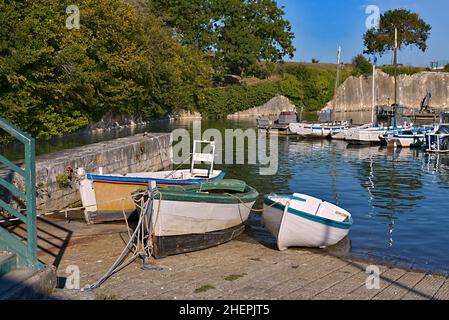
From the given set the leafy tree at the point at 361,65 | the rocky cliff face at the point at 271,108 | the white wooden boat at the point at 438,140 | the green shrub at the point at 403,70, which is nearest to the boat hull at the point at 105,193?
the white wooden boat at the point at 438,140

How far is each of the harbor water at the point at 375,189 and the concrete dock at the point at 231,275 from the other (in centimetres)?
189

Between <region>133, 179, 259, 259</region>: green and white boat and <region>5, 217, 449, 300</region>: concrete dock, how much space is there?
0.96ft

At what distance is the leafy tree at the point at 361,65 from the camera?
102 m

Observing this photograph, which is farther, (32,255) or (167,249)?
(167,249)

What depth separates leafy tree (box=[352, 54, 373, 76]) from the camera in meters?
102

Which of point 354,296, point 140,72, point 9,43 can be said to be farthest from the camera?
point 140,72

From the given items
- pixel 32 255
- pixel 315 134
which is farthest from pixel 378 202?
pixel 315 134

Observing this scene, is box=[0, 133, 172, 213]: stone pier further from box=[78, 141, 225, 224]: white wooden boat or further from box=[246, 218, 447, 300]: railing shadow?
box=[246, 218, 447, 300]: railing shadow

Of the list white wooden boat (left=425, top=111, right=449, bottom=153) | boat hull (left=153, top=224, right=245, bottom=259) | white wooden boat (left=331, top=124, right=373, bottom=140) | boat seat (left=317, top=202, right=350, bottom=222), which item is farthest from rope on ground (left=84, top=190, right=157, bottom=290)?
white wooden boat (left=331, top=124, right=373, bottom=140)

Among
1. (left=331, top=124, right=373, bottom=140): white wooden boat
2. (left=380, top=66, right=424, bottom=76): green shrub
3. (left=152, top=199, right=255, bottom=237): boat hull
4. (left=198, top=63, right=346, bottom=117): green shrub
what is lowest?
(left=152, top=199, right=255, bottom=237): boat hull

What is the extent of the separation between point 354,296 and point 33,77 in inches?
933

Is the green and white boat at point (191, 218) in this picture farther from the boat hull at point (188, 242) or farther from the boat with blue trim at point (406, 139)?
the boat with blue trim at point (406, 139)
